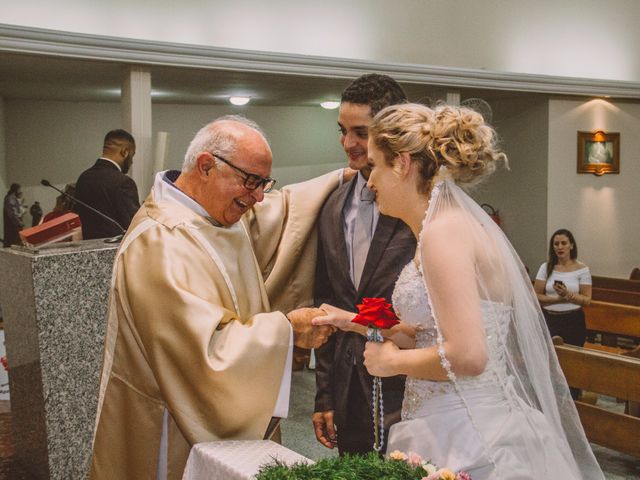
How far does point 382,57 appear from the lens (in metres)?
7.96

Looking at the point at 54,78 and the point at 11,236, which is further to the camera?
the point at 11,236

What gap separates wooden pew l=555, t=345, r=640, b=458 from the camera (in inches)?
143

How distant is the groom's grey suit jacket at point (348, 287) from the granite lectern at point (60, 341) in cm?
100

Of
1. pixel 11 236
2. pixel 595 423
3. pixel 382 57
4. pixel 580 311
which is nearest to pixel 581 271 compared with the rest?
pixel 580 311

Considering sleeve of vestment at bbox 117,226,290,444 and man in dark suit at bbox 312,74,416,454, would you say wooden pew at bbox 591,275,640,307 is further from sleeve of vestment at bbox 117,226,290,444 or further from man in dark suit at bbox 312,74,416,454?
sleeve of vestment at bbox 117,226,290,444

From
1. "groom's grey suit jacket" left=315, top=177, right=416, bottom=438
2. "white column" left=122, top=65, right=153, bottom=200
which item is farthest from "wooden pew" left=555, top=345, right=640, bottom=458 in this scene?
"white column" left=122, top=65, right=153, bottom=200

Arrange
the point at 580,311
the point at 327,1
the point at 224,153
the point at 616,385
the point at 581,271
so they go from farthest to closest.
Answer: the point at 327,1, the point at 581,271, the point at 580,311, the point at 616,385, the point at 224,153

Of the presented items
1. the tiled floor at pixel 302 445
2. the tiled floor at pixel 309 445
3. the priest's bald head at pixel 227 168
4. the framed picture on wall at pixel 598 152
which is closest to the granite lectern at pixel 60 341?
the tiled floor at pixel 302 445

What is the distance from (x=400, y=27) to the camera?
805 cm

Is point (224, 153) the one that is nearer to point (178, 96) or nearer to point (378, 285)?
point (378, 285)

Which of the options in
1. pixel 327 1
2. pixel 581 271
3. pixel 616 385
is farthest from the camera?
pixel 327 1

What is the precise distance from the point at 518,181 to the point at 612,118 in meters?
1.46

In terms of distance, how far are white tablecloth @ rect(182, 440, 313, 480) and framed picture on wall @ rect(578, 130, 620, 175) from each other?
8.53 meters

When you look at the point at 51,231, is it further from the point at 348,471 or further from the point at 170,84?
the point at 170,84
